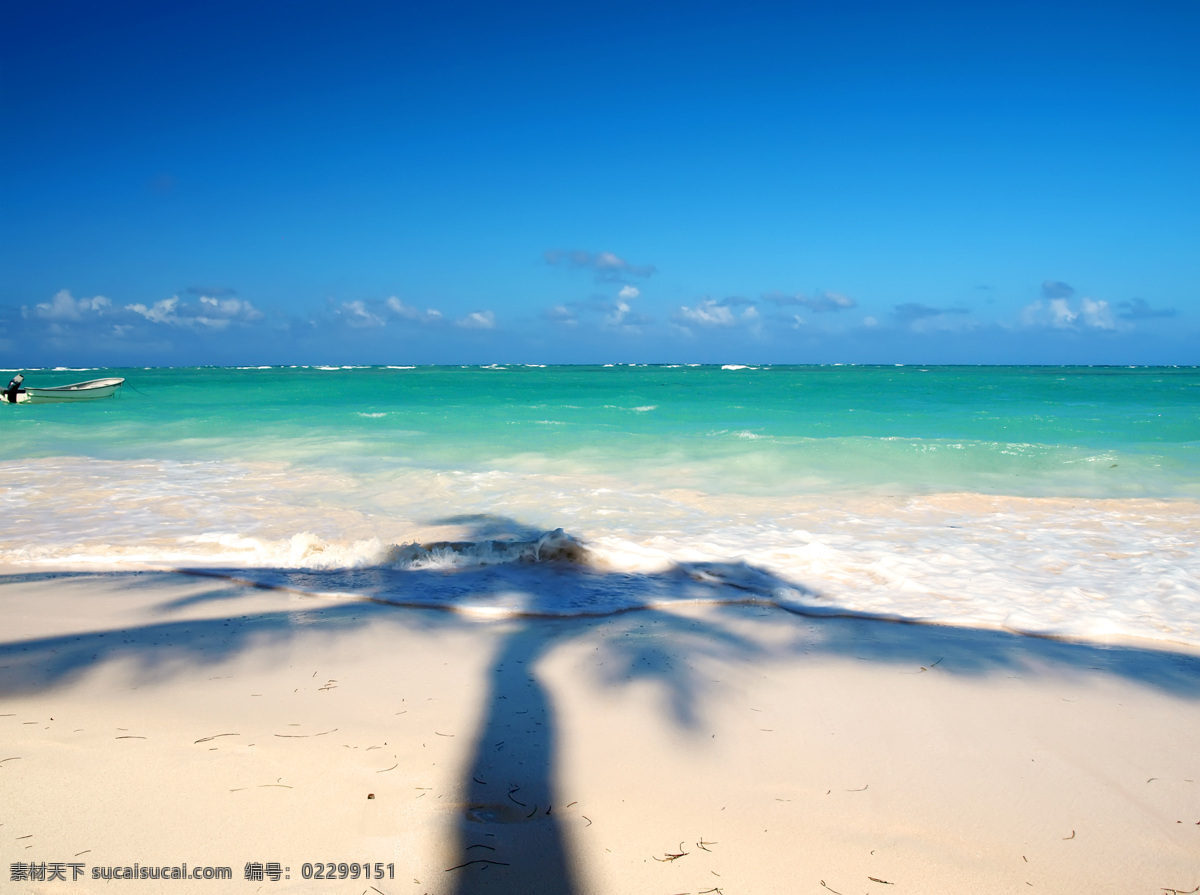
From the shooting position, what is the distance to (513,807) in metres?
2.10

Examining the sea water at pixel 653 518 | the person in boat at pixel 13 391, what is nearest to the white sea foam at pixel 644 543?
the sea water at pixel 653 518

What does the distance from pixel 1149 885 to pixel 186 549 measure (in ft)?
21.1

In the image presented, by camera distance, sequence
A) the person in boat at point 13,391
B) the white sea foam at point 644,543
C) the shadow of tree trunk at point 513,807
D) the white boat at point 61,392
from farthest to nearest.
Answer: the white boat at point 61,392, the person in boat at point 13,391, the white sea foam at point 644,543, the shadow of tree trunk at point 513,807

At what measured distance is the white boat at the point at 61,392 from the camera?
2142 centimetres

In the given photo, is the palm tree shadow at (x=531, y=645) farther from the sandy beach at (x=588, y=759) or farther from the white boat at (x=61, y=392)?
the white boat at (x=61, y=392)

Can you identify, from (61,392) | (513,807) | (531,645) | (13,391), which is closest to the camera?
(513,807)

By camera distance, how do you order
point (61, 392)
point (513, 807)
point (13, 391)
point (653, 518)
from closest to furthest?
point (513, 807)
point (653, 518)
point (13, 391)
point (61, 392)

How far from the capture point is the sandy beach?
188 cm

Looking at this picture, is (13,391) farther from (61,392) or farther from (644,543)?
(644,543)

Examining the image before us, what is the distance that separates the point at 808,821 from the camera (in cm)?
209

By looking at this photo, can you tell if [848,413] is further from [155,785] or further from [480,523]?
[155,785]

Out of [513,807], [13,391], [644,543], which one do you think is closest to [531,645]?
[513,807]

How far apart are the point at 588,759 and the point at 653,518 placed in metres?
4.91

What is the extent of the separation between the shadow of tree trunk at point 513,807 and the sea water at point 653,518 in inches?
55.7
